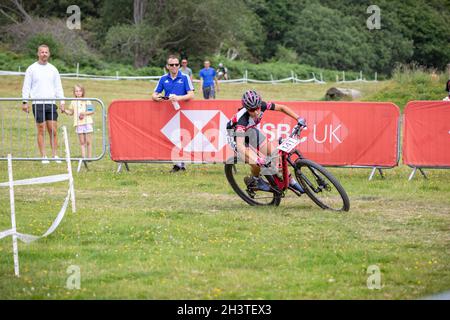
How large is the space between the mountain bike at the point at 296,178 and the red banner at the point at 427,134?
2914 millimetres

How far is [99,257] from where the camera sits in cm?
859


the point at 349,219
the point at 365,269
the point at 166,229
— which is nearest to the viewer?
the point at 365,269

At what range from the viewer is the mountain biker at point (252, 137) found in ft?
36.9

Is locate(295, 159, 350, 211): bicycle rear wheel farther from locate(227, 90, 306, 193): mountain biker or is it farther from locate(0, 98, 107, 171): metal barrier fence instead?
locate(0, 98, 107, 171): metal barrier fence

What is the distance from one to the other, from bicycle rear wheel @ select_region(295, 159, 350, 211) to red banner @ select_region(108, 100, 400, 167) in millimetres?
3013

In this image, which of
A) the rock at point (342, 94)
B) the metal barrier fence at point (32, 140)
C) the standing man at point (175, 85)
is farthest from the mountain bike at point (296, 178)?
the rock at point (342, 94)

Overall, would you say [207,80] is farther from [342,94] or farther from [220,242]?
[220,242]

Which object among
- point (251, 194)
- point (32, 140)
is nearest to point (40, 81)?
point (32, 140)

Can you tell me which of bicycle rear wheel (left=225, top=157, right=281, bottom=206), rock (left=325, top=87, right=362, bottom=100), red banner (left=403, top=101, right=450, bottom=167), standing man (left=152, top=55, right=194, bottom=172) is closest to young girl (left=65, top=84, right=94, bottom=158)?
standing man (left=152, top=55, right=194, bottom=172)

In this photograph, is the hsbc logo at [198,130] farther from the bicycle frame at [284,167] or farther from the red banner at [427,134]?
the bicycle frame at [284,167]

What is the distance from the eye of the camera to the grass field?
7430 millimetres

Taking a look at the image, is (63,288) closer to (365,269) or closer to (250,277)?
(250,277)

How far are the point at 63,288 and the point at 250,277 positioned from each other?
1.64 m
